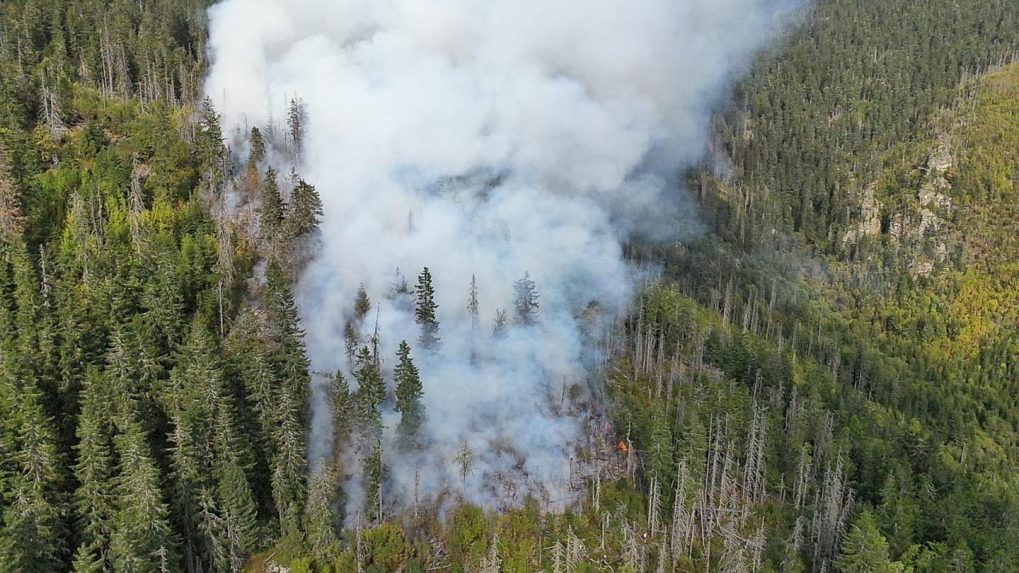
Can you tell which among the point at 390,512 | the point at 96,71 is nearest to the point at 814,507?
the point at 390,512

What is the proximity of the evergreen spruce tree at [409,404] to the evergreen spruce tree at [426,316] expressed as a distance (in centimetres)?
795

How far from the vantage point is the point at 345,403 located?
7838 centimetres

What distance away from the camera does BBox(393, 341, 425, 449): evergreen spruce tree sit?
255 ft

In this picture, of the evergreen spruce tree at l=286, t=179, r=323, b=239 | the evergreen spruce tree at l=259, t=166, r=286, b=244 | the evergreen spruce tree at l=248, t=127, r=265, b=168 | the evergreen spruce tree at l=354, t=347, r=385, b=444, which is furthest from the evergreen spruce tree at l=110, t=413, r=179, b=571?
the evergreen spruce tree at l=248, t=127, r=265, b=168

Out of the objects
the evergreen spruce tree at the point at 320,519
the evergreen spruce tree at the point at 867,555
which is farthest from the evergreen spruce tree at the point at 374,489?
the evergreen spruce tree at the point at 867,555

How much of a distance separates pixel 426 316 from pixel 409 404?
12.4 meters

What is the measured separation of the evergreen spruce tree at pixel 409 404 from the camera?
255ft

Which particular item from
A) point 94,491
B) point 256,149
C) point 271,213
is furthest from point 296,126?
point 94,491

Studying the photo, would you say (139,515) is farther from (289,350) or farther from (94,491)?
(289,350)

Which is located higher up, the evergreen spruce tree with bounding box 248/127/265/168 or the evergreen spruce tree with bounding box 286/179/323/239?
the evergreen spruce tree with bounding box 248/127/265/168

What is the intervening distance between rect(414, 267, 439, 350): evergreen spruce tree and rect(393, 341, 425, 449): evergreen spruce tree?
7953mm

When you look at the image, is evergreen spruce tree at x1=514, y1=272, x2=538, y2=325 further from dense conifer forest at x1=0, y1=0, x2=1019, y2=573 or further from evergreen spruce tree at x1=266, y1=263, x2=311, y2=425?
evergreen spruce tree at x1=266, y1=263, x2=311, y2=425

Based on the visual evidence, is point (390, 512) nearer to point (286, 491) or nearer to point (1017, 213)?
point (286, 491)

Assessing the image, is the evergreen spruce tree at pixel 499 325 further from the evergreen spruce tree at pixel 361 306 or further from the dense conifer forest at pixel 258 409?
the evergreen spruce tree at pixel 361 306
